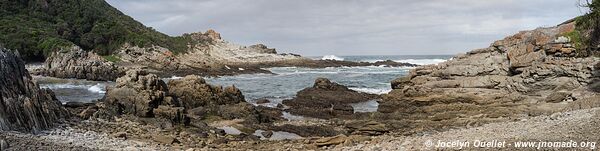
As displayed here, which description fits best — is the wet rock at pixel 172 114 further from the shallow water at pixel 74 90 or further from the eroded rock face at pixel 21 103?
the shallow water at pixel 74 90

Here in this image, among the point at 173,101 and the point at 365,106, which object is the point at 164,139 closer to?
the point at 173,101

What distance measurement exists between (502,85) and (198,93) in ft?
44.7

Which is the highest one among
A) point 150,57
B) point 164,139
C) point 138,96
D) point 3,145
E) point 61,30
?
point 61,30

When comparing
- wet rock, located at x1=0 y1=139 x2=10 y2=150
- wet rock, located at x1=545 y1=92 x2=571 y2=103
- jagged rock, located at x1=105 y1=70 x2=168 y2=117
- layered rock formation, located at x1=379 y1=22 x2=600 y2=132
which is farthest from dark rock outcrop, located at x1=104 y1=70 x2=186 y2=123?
wet rock, located at x1=545 y1=92 x2=571 y2=103

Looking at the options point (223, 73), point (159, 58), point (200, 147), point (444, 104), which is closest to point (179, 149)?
point (200, 147)

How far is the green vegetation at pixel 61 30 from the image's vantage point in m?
59.2

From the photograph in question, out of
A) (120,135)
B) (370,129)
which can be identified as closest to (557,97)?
(370,129)

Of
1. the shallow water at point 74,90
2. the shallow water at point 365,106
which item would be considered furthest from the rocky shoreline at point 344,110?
the shallow water at point 74,90

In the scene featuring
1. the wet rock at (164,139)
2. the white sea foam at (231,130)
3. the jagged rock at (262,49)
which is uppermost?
the jagged rock at (262,49)

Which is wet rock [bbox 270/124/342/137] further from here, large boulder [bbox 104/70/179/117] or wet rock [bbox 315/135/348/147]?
large boulder [bbox 104/70/179/117]

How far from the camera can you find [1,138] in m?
11.1

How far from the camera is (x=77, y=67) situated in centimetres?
4859

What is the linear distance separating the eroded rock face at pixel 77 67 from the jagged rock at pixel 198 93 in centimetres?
2459

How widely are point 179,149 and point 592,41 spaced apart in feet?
59.9
